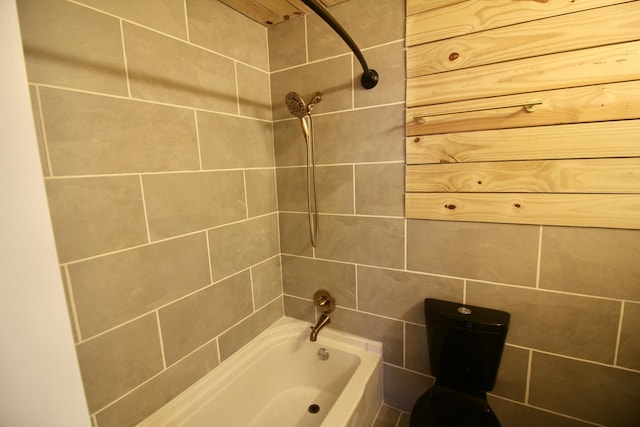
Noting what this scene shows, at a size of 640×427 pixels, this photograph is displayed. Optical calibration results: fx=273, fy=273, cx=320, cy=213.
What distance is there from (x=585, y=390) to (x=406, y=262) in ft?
2.66

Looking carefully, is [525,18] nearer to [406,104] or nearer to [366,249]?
[406,104]

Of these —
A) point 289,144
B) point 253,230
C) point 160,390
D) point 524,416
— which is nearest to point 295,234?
point 253,230

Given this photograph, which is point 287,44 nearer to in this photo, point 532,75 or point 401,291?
point 532,75

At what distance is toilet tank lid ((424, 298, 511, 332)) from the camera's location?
107cm

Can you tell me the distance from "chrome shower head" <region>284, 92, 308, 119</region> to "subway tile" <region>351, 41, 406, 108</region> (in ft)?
0.95

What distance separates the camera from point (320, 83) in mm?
1387

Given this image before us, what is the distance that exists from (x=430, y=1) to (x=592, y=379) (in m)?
1.62

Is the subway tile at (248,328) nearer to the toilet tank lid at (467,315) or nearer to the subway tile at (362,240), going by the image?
the subway tile at (362,240)

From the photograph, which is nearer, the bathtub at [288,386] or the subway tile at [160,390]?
the subway tile at [160,390]

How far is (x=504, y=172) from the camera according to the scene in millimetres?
1072

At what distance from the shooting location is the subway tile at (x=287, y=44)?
4.61ft

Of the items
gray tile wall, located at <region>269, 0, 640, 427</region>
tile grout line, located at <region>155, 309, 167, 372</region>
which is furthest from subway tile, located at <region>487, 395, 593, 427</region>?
tile grout line, located at <region>155, 309, 167, 372</region>

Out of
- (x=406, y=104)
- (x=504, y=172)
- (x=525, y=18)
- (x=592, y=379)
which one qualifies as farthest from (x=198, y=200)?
(x=592, y=379)

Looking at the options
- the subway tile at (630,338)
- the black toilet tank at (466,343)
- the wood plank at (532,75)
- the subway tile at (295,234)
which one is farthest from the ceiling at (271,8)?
the subway tile at (630,338)
